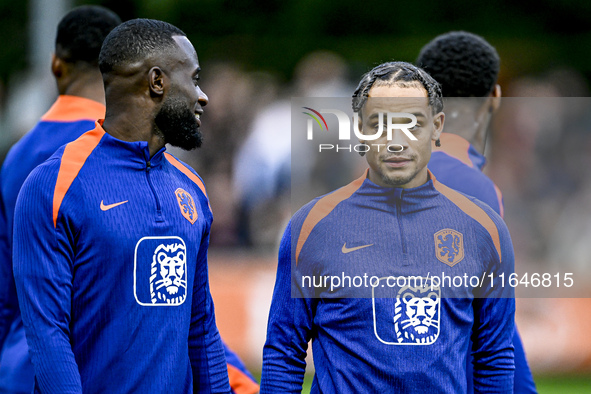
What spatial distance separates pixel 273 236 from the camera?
25.6 feet

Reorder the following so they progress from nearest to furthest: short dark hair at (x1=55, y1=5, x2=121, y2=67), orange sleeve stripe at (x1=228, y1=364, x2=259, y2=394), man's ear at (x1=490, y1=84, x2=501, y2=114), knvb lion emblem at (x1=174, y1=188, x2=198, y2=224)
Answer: knvb lion emblem at (x1=174, y1=188, x2=198, y2=224)
orange sleeve stripe at (x1=228, y1=364, x2=259, y2=394)
man's ear at (x1=490, y1=84, x2=501, y2=114)
short dark hair at (x1=55, y1=5, x2=121, y2=67)

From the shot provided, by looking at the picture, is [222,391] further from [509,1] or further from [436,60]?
[509,1]

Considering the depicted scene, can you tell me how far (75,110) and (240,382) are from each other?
1384 mm

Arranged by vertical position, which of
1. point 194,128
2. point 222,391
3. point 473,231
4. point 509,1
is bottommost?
point 222,391

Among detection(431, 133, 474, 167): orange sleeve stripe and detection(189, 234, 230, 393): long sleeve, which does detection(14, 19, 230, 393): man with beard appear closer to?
detection(189, 234, 230, 393): long sleeve

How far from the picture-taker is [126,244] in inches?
110

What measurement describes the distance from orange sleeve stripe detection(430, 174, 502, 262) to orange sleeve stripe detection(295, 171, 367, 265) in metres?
0.27

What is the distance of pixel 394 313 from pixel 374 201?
382 millimetres

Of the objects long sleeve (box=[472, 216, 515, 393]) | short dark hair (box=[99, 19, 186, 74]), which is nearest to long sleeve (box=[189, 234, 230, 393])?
short dark hair (box=[99, 19, 186, 74])

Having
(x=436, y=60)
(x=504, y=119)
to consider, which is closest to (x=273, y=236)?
(x=504, y=119)

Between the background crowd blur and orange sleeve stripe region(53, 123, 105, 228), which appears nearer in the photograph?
orange sleeve stripe region(53, 123, 105, 228)

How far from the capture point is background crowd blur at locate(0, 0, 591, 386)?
25.5 ft

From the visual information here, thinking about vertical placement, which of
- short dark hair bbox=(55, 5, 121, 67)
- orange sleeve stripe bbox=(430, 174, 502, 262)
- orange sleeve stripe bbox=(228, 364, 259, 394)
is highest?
short dark hair bbox=(55, 5, 121, 67)

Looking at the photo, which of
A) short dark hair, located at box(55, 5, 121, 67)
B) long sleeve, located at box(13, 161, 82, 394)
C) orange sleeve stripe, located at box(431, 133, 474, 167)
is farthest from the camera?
short dark hair, located at box(55, 5, 121, 67)
